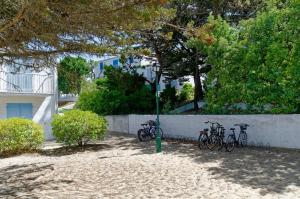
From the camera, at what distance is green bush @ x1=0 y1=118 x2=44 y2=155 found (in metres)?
14.7

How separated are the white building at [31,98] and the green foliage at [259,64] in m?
8.97

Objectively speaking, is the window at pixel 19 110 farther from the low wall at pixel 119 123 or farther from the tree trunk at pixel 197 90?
the tree trunk at pixel 197 90

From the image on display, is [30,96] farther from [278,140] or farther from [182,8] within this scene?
[278,140]

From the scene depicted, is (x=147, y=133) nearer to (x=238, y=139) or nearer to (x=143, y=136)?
(x=143, y=136)

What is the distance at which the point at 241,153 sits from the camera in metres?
12.7

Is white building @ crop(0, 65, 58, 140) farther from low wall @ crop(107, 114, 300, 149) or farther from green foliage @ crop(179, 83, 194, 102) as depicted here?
green foliage @ crop(179, 83, 194, 102)

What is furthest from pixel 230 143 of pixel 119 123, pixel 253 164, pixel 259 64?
pixel 119 123

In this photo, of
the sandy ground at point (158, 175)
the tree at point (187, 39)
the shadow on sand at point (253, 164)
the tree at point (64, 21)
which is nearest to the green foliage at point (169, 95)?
the tree at point (187, 39)

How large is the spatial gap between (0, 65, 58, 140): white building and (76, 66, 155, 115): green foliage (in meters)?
3.11

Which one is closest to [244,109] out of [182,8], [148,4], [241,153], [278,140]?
[278,140]

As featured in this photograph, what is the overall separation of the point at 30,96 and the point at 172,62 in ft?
27.7

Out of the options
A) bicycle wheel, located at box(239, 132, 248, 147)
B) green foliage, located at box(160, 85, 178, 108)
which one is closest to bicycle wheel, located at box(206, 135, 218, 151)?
bicycle wheel, located at box(239, 132, 248, 147)

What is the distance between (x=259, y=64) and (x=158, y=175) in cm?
759

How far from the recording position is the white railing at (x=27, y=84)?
19609 mm
